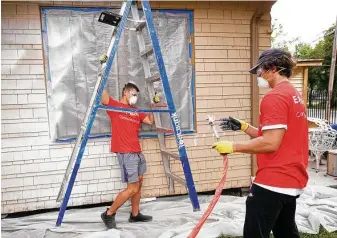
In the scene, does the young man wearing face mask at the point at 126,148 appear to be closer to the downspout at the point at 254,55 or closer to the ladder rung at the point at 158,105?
the ladder rung at the point at 158,105

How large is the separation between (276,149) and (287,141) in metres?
0.14

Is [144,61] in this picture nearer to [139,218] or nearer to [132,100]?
[132,100]

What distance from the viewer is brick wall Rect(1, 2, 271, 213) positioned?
3.78 metres

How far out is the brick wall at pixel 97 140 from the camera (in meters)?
3.78

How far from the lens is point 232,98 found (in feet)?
14.8

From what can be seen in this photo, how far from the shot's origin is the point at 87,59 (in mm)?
4000

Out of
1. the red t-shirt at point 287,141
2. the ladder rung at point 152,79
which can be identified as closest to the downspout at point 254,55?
the ladder rung at point 152,79

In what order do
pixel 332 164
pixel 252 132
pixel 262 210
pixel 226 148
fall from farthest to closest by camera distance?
pixel 332 164 < pixel 252 132 < pixel 226 148 < pixel 262 210

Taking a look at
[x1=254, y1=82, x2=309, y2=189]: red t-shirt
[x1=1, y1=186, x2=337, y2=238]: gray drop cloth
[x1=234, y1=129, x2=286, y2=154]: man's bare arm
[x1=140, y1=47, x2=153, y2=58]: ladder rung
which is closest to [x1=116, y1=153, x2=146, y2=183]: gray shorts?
[x1=1, y1=186, x2=337, y2=238]: gray drop cloth

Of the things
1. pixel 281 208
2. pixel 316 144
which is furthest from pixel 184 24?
pixel 316 144

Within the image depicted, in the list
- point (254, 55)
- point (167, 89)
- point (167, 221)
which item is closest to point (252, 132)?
point (167, 89)

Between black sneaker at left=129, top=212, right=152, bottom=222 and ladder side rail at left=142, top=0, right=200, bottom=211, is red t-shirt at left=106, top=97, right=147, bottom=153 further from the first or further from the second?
black sneaker at left=129, top=212, right=152, bottom=222

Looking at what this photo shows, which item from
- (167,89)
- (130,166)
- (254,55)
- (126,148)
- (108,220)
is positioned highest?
(254,55)

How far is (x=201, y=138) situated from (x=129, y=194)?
143cm
